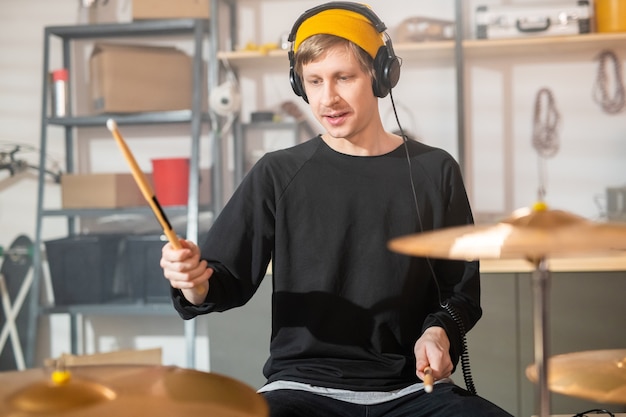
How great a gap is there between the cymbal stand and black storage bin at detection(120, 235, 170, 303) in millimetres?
2278

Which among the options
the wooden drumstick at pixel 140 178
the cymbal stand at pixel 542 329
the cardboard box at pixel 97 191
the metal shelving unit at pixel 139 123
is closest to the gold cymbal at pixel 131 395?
the wooden drumstick at pixel 140 178

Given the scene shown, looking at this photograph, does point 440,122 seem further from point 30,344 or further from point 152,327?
point 30,344

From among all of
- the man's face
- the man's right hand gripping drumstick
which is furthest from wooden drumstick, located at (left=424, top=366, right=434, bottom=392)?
the man's face

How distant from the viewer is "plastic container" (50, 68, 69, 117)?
330 centimetres

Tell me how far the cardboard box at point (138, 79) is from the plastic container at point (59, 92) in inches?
4.5

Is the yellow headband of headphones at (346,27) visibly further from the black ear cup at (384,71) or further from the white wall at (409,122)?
the white wall at (409,122)

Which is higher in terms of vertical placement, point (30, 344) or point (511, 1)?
point (511, 1)

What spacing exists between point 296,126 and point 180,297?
1.92 m

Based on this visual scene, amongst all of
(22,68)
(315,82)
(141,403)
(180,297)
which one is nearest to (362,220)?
→ (315,82)

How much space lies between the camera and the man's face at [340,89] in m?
1.54

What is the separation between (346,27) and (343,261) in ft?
1.47

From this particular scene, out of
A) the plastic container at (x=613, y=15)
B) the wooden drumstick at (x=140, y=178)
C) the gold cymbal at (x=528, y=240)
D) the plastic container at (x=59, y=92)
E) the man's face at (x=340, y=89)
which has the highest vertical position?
the plastic container at (x=613, y=15)

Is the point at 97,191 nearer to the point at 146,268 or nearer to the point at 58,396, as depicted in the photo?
the point at 146,268

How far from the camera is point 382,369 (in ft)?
4.78
